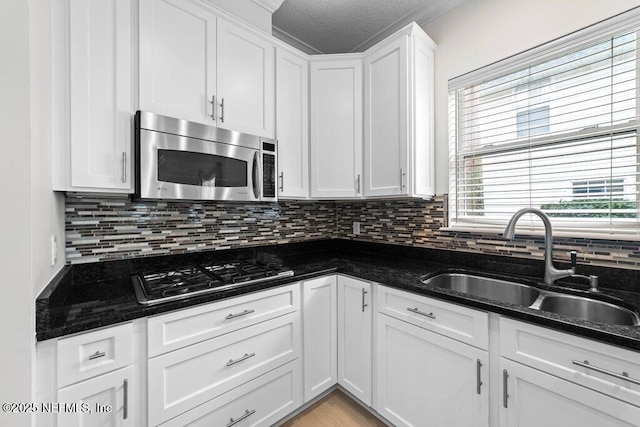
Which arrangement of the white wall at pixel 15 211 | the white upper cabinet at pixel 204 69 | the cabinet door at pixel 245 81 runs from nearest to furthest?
the white wall at pixel 15 211 → the white upper cabinet at pixel 204 69 → the cabinet door at pixel 245 81

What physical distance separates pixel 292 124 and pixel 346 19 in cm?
97

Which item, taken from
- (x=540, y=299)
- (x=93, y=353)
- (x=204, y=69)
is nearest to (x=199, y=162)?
(x=204, y=69)

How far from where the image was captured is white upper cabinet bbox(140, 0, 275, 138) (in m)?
1.40

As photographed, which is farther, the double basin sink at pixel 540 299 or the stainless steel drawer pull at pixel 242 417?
the stainless steel drawer pull at pixel 242 417

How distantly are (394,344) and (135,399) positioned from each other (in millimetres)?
1256

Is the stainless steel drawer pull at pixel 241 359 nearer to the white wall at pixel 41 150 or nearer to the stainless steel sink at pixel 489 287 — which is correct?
the white wall at pixel 41 150

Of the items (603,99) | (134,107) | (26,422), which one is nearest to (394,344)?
(26,422)

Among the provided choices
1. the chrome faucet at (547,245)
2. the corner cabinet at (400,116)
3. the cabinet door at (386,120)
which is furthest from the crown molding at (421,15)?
the chrome faucet at (547,245)

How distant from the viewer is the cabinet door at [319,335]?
1.73m

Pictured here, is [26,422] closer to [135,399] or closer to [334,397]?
[135,399]

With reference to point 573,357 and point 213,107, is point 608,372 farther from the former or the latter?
point 213,107

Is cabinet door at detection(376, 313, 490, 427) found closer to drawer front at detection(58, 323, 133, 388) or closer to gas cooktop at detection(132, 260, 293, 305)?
gas cooktop at detection(132, 260, 293, 305)

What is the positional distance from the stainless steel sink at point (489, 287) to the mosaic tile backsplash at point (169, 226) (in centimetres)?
123

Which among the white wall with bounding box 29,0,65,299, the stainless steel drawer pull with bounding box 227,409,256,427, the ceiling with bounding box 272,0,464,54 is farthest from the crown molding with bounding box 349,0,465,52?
the stainless steel drawer pull with bounding box 227,409,256,427
